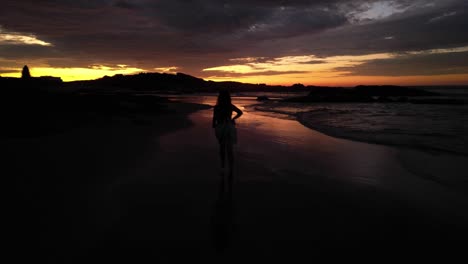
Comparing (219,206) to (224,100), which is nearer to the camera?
(219,206)

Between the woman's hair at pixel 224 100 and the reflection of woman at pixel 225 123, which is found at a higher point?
the woman's hair at pixel 224 100

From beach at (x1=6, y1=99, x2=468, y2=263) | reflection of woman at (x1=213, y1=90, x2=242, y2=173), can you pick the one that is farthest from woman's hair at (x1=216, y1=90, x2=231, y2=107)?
beach at (x1=6, y1=99, x2=468, y2=263)

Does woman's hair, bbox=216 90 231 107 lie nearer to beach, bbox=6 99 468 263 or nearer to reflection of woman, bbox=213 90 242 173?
reflection of woman, bbox=213 90 242 173

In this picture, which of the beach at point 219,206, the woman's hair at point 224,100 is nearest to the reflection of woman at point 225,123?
the woman's hair at point 224,100

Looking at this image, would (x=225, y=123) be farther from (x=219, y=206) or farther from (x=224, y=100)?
(x=219, y=206)

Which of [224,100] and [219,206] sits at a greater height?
[224,100]

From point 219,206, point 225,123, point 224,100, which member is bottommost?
point 219,206

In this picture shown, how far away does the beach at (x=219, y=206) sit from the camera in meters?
4.32

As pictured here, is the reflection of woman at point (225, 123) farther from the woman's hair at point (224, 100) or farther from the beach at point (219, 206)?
the beach at point (219, 206)

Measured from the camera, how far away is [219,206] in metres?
5.88

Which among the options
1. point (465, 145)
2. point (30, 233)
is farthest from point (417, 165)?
point (30, 233)

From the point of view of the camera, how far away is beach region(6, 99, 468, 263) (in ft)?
14.2

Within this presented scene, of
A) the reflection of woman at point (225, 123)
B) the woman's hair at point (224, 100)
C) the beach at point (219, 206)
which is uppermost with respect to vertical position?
the woman's hair at point (224, 100)

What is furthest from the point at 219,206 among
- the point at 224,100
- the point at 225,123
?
the point at 224,100
